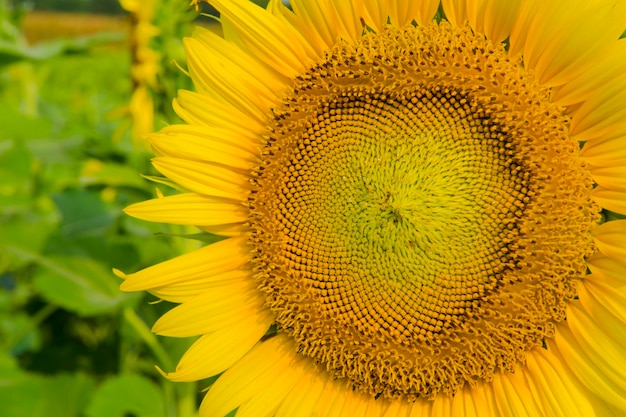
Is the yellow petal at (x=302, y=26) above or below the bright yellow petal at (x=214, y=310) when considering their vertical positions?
above

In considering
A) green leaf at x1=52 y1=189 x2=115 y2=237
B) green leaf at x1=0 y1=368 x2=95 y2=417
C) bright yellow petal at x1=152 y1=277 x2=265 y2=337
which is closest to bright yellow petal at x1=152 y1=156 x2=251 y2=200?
bright yellow petal at x1=152 y1=277 x2=265 y2=337

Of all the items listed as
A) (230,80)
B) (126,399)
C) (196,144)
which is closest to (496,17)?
(230,80)

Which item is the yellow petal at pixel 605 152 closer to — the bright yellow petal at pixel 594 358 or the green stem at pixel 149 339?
the bright yellow petal at pixel 594 358

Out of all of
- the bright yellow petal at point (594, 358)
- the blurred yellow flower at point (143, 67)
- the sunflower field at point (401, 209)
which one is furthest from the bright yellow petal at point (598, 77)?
the blurred yellow flower at point (143, 67)

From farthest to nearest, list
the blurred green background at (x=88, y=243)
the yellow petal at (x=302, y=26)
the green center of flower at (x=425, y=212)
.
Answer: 1. the blurred green background at (x=88, y=243)
2. the yellow petal at (x=302, y=26)
3. the green center of flower at (x=425, y=212)

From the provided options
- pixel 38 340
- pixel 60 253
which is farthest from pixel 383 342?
pixel 38 340

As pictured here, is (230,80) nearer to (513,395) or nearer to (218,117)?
(218,117)

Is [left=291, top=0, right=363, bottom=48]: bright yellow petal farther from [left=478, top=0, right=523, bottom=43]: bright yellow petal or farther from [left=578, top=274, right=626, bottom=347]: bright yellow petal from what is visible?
[left=578, top=274, right=626, bottom=347]: bright yellow petal
